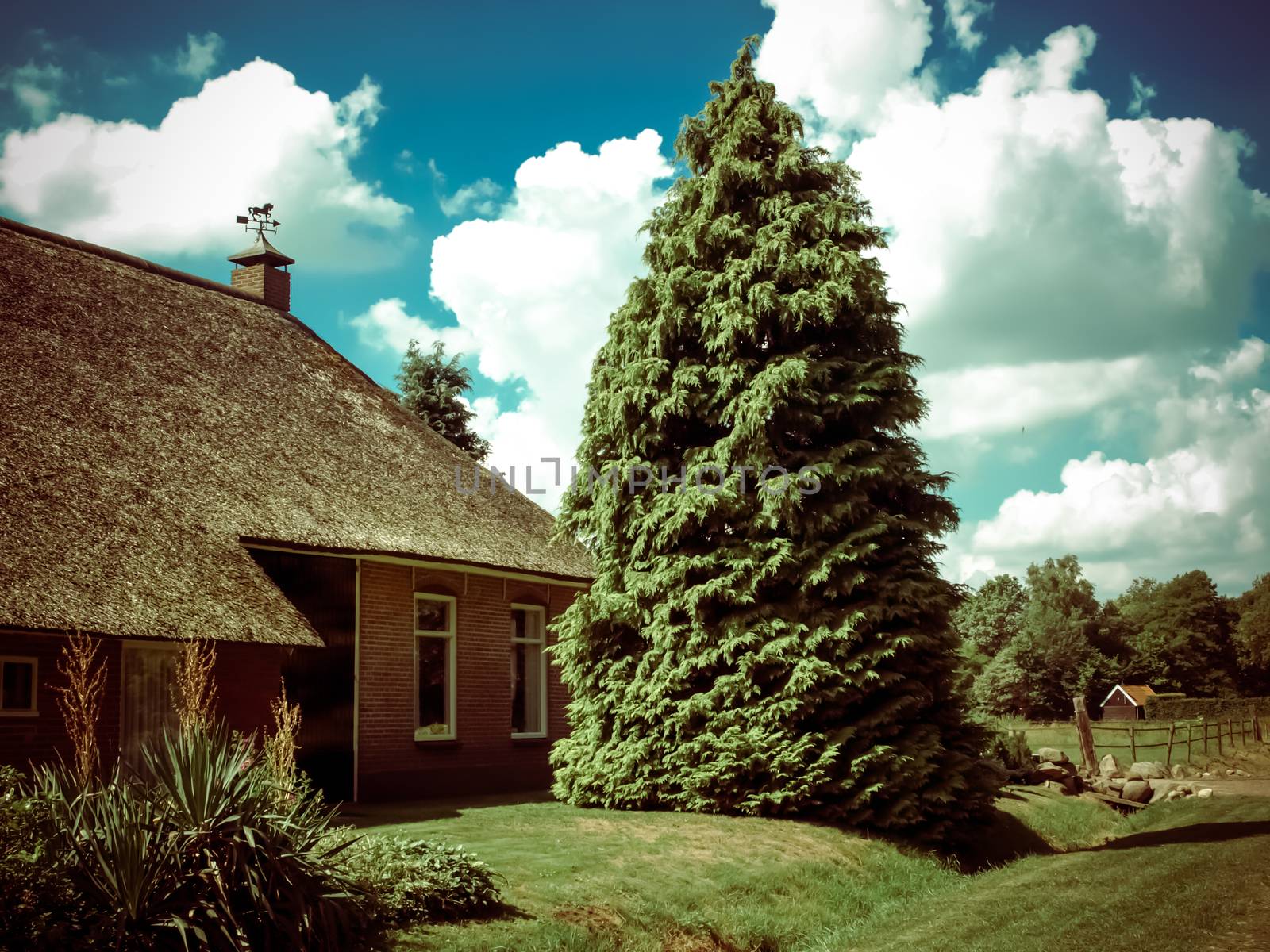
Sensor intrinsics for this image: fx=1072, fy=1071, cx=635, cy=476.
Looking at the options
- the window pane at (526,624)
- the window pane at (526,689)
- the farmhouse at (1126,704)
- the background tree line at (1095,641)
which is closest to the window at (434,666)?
the window pane at (526,689)

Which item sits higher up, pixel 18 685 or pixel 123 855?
pixel 18 685

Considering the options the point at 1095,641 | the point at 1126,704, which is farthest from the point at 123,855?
the point at 1095,641

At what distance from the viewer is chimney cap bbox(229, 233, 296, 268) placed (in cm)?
2542

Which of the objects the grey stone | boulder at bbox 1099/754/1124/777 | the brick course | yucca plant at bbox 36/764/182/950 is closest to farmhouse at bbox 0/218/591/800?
the brick course

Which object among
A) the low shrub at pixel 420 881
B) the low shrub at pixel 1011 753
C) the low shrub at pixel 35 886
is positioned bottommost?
the low shrub at pixel 1011 753

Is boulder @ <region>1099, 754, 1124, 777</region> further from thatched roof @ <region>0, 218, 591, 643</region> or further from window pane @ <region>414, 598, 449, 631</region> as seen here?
window pane @ <region>414, 598, 449, 631</region>

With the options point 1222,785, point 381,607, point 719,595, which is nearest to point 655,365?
point 719,595

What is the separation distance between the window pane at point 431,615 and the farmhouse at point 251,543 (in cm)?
5

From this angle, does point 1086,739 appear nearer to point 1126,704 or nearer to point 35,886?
point 35,886

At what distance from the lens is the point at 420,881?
848 centimetres

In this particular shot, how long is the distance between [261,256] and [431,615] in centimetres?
1115

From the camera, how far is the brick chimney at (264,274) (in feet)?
82.6

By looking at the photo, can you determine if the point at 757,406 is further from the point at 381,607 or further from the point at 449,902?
the point at 449,902

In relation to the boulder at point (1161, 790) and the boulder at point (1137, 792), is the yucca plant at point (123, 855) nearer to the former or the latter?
the boulder at point (1137, 792)
